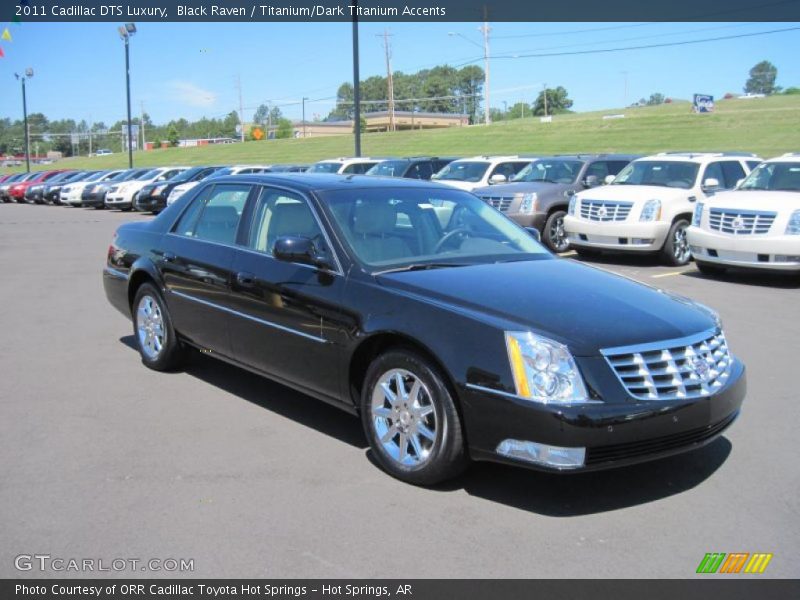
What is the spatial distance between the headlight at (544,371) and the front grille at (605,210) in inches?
395

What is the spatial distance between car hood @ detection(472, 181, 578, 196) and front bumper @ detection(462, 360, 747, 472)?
1139 centimetres

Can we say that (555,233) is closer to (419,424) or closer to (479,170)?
(479,170)

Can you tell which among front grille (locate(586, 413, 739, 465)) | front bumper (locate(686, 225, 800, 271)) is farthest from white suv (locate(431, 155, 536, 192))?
front grille (locate(586, 413, 739, 465))

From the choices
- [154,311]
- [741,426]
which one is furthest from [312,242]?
[741,426]

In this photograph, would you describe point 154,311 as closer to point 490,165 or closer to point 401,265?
point 401,265

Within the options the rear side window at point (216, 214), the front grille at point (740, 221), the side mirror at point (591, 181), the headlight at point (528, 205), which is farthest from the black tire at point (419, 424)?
the side mirror at point (591, 181)

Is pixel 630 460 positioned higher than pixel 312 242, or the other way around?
pixel 312 242

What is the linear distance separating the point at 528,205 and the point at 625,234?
7.21ft

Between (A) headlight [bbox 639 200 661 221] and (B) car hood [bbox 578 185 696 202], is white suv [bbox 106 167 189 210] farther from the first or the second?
(A) headlight [bbox 639 200 661 221]

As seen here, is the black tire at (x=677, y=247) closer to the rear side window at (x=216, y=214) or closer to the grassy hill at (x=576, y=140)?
the rear side window at (x=216, y=214)

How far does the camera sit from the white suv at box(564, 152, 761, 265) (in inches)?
531

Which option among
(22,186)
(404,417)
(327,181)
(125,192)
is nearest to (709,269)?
(327,181)
